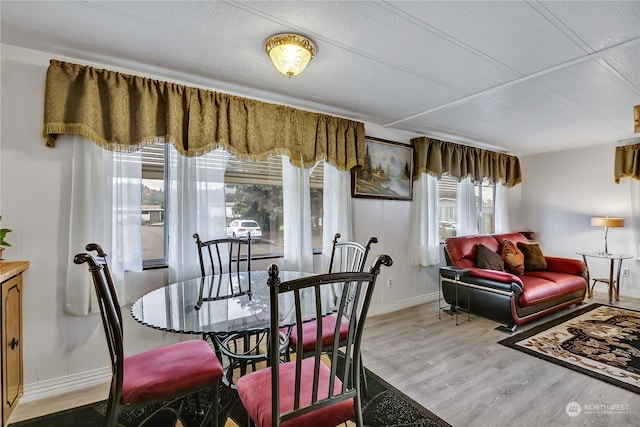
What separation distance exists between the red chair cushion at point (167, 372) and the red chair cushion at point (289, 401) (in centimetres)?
26

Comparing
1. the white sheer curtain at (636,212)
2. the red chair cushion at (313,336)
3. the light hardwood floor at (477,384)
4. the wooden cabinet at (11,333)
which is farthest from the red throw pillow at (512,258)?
the wooden cabinet at (11,333)

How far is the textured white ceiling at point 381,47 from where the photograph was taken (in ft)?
5.39

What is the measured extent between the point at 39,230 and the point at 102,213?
0.38 metres

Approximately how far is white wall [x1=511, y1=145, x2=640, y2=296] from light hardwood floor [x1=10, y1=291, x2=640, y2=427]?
2968 millimetres

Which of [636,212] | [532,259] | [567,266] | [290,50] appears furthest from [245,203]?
[636,212]

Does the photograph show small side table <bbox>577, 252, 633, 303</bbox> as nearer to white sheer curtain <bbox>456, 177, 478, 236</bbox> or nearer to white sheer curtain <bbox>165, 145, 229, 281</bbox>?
white sheer curtain <bbox>456, 177, 478, 236</bbox>

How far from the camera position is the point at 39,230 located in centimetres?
209

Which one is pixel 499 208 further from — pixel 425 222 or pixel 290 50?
pixel 290 50

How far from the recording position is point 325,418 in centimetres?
125

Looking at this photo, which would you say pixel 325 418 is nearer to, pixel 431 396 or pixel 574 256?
Result: pixel 431 396

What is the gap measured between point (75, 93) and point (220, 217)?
131cm

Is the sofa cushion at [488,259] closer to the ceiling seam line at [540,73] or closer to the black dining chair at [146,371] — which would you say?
the ceiling seam line at [540,73]

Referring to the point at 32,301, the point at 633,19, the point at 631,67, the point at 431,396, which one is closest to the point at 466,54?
the point at 633,19

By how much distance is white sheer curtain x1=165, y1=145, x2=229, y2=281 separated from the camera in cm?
250
